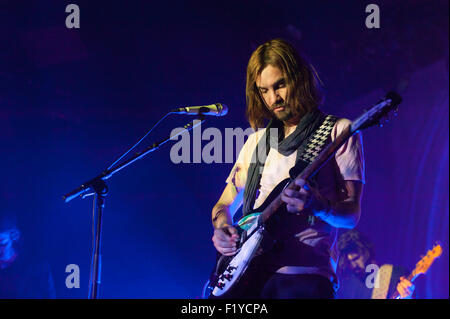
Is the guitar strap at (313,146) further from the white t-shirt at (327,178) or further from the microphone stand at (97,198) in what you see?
the microphone stand at (97,198)

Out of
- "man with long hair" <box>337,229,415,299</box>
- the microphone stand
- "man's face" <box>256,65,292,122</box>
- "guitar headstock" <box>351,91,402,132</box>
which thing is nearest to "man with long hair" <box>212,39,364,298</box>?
"man's face" <box>256,65,292,122</box>

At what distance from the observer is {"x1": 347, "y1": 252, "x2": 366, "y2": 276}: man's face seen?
442 centimetres

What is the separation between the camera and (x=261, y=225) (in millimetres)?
1921

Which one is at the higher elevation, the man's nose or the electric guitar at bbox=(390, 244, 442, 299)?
the man's nose

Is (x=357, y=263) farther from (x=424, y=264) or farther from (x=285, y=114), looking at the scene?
(x=285, y=114)

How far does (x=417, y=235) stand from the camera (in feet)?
16.3

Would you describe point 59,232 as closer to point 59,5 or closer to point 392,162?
point 59,5

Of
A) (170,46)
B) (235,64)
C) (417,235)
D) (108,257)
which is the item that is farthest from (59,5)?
(417,235)

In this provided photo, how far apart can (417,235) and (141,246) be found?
11.0 ft

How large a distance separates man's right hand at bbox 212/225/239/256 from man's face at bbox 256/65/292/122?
0.70m

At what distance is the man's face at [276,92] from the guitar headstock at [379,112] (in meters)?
0.57

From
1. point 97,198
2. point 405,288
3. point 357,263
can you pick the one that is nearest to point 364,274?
point 357,263

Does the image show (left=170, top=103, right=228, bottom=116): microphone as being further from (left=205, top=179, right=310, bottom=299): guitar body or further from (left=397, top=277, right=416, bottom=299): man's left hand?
(left=397, top=277, right=416, bottom=299): man's left hand

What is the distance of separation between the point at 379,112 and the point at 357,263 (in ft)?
10.3
